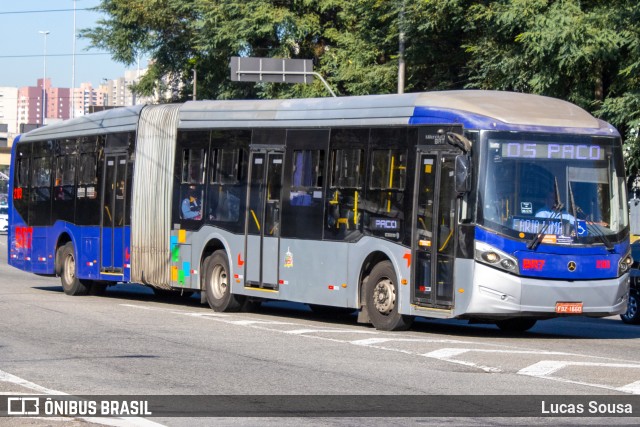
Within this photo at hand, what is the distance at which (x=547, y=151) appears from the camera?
1647 cm

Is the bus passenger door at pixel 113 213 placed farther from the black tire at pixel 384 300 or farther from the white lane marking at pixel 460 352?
the white lane marking at pixel 460 352

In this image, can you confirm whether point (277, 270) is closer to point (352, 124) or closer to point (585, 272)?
point (352, 124)

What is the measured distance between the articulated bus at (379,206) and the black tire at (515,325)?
3cm

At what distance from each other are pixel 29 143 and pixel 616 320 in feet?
44.5

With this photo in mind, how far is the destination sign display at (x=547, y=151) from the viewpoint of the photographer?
53.6ft

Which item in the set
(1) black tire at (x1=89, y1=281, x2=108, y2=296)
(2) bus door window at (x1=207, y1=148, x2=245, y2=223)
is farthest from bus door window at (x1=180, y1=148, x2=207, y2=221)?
(1) black tire at (x1=89, y1=281, x2=108, y2=296)

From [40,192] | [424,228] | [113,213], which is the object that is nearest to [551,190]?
[424,228]

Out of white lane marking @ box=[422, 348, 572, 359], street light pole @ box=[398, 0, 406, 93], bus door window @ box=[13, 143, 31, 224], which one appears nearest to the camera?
white lane marking @ box=[422, 348, 572, 359]

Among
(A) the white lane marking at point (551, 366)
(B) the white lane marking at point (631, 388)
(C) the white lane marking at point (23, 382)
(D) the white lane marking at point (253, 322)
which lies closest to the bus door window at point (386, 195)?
(D) the white lane marking at point (253, 322)

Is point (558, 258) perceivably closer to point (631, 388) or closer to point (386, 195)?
point (386, 195)

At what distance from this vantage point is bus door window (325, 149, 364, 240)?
1834 centimetres

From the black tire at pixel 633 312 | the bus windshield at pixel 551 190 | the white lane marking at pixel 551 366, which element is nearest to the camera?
the white lane marking at pixel 551 366

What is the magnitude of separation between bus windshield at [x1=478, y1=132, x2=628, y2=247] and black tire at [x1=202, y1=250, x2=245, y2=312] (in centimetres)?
617

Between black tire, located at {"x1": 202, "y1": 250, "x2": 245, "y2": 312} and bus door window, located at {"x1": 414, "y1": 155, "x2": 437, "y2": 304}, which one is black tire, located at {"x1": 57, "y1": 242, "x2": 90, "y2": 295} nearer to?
black tire, located at {"x1": 202, "y1": 250, "x2": 245, "y2": 312}
